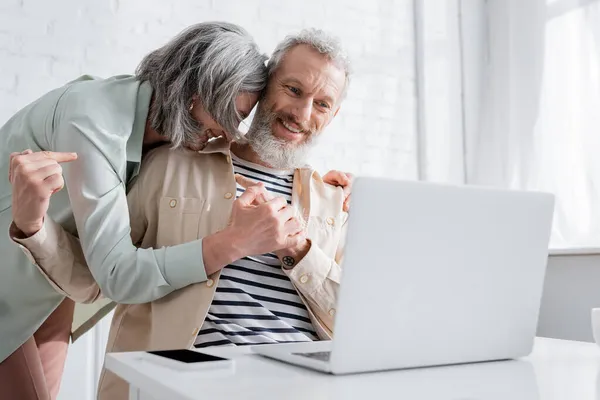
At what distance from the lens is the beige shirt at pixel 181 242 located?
4.56 feet

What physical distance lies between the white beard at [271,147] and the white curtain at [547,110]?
1.62 metres

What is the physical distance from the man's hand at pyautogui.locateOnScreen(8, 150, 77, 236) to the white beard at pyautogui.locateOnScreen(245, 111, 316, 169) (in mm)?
521

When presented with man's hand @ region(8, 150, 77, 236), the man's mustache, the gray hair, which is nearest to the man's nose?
the man's mustache

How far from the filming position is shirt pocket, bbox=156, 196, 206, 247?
1.50m

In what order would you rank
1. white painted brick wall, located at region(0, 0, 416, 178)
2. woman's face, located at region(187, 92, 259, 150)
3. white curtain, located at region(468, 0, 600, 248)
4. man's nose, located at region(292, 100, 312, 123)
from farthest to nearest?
white curtain, located at region(468, 0, 600, 248)
white painted brick wall, located at region(0, 0, 416, 178)
man's nose, located at region(292, 100, 312, 123)
woman's face, located at region(187, 92, 259, 150)

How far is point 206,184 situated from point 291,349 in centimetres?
62

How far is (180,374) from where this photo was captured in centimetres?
82

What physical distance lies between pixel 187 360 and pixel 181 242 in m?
0.66

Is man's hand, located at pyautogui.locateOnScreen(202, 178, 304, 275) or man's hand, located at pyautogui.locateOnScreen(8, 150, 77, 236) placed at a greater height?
man's hand, located at pyautogui.locateOnScreen(8, 150, 77, 236)

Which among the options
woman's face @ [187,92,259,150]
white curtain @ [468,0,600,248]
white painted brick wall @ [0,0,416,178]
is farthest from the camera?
white curtain @ [468,0,600,248]

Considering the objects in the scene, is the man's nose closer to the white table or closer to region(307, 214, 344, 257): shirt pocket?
region(307, 214, 344, 257): shirt pocket

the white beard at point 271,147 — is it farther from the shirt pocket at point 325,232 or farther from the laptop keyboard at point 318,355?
the laptop keyboard at point 318,355

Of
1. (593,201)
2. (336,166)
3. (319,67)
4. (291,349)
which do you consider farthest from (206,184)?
(593,201)

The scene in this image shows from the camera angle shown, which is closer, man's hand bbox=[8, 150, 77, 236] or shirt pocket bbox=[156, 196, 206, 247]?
man's hand bbox=[8, 150, 77, 236]
